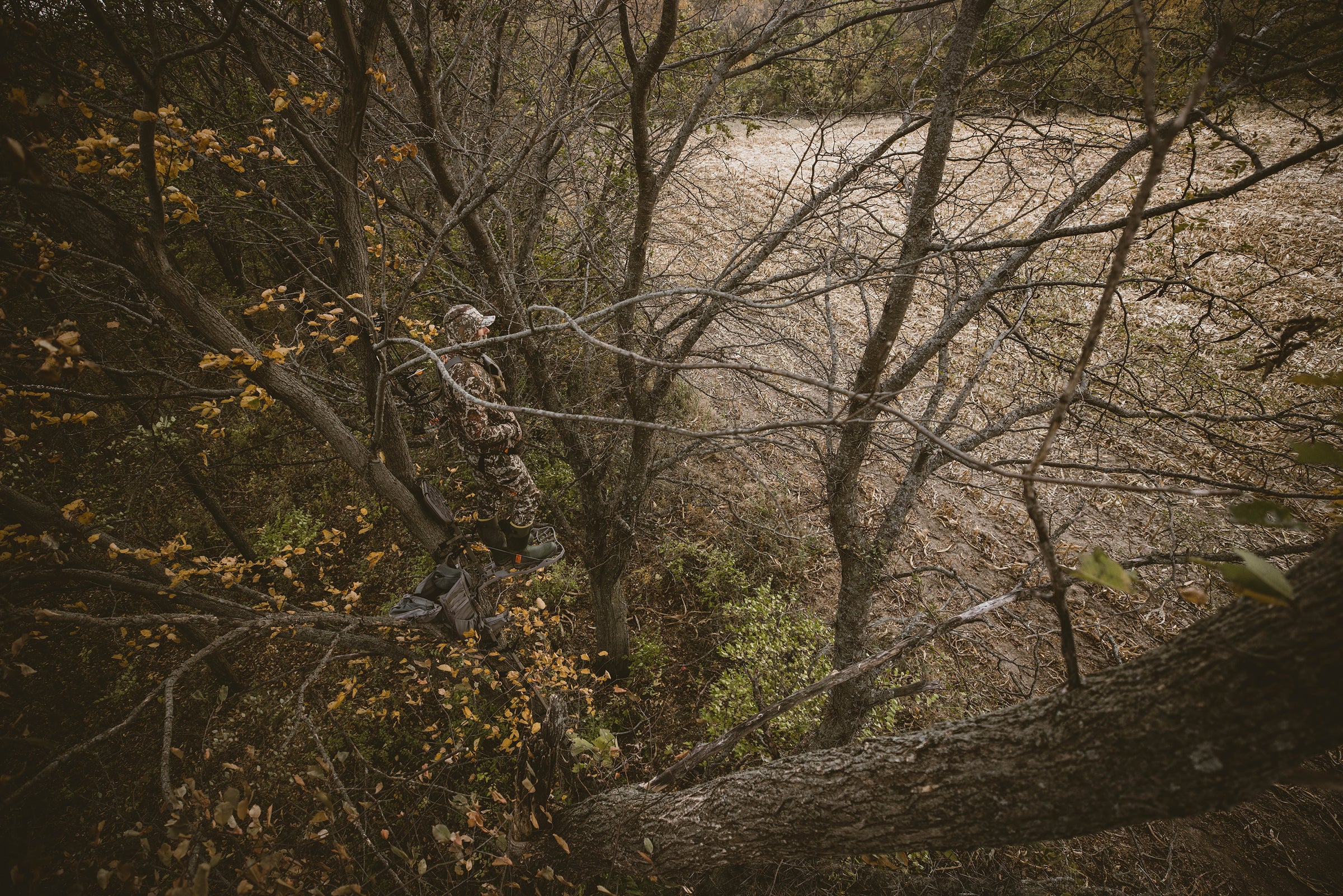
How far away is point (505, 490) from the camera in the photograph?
4582mm

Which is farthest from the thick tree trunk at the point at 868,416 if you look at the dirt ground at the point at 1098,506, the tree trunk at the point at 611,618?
the tree trunk at the point at 611,618

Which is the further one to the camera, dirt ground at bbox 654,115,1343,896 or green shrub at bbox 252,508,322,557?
green shrub at bbox 252,508,322,557

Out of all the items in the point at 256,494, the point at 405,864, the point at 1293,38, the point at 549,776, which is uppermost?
the point at 256,494

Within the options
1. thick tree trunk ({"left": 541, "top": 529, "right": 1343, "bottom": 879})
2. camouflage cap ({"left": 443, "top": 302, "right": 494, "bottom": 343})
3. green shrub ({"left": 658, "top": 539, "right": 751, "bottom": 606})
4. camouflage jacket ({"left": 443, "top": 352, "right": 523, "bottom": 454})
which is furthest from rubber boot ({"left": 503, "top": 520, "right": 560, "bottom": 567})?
thick tree trunk ({"left": 541, "top": 529, "right": 1343, "bottom": 879})

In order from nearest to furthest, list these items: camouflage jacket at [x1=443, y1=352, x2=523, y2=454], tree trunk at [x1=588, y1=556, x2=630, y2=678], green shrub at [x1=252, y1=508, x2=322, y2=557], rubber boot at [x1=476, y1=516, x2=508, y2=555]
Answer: camouflage jacket at [x1=443, y1=352, x2=523, y2=454] → rubber boot at [x1=476, y1=516, x2=508, y2=555] → tree trunk at [x1=588, y1=556, x2=630, y2=678] → green shrub at [x1=252, y1=508, x2=322, y2=557]

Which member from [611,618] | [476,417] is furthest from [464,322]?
[611,618]

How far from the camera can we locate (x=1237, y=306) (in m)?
2.46

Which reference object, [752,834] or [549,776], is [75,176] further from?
[752,834]

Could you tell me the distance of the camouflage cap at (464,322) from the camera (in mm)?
3973

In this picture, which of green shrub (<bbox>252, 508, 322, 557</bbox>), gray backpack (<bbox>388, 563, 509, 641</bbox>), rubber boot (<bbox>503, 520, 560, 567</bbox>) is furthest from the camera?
green shrub (<bbox>252, 508, 322, 557</bbox>)

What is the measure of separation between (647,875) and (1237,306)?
4.04 m

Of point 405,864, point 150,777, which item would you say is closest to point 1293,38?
point 405,864

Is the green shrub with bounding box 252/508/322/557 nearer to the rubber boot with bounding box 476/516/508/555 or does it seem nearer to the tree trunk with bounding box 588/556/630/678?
the rubber boot with bounding box 476/516/508/555

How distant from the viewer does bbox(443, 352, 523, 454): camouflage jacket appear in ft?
13.4
